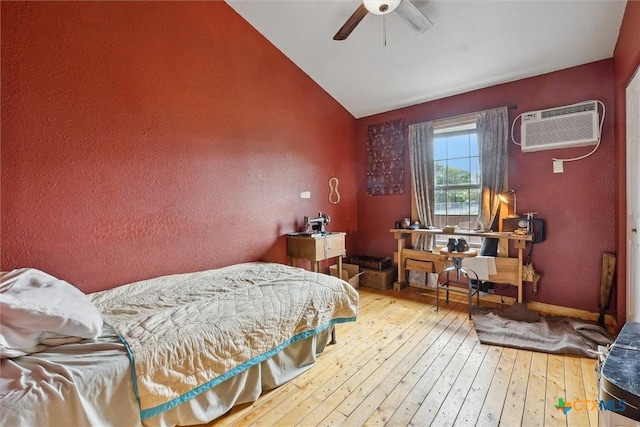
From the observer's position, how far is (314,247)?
3.03m

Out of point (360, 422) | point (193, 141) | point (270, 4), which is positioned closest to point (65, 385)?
point (360, 422)

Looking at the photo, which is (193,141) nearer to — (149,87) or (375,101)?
(149,87)

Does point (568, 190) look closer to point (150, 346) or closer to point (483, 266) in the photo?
point (483, 266)

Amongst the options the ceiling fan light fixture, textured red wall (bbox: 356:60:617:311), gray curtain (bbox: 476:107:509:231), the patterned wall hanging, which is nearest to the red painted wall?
textured red wall (bbox: 356:60:617:311)

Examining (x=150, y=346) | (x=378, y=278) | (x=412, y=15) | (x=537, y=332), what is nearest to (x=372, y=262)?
(x=378, y=278)

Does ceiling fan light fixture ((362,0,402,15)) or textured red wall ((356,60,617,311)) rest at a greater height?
ceiling fan light fixture ((362,0,402,15))

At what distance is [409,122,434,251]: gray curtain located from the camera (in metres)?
3.62

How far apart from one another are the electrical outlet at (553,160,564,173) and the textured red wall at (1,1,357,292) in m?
2.74

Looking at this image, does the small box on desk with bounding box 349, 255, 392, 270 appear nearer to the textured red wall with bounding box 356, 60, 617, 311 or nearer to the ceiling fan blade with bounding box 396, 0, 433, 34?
the textured red wall with bounding box 356, 60, 617, 311

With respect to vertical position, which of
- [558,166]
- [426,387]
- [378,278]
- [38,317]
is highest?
[558,166]

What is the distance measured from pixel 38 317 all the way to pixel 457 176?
3865 mm

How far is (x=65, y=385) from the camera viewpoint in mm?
1065

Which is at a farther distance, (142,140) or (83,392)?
(142,140)

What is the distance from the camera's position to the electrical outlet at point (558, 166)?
2795 mm
